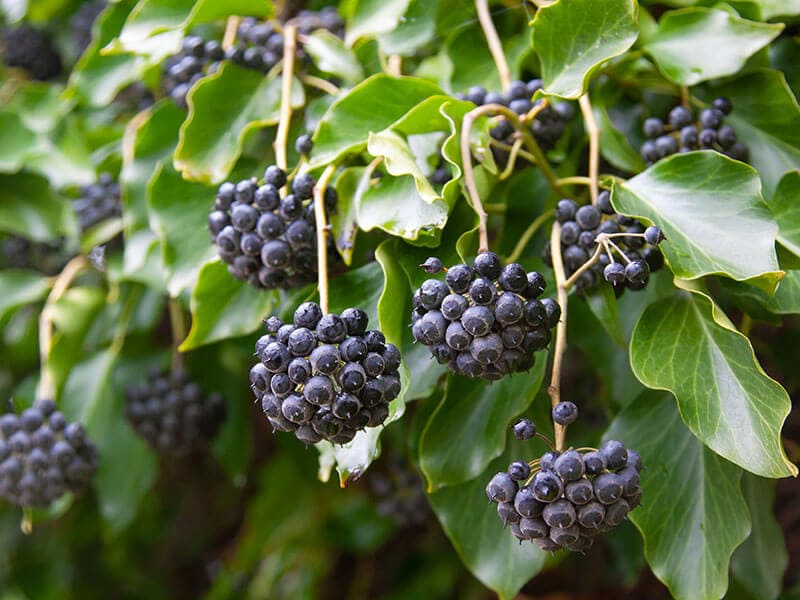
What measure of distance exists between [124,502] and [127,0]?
843mm

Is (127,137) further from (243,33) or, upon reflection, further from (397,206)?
(397,206)

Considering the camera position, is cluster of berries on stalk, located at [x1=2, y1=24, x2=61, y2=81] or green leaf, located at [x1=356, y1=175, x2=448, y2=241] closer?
green leaf, located at [x1=356, y1=175, x2=448, y2=241]

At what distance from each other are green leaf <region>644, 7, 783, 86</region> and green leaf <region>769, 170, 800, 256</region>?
0.16m

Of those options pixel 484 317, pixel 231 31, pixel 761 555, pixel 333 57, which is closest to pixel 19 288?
pixel 231 31

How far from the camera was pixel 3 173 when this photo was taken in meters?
1.43

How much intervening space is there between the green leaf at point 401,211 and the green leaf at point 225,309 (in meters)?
0.23

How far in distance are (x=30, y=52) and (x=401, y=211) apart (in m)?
1.32

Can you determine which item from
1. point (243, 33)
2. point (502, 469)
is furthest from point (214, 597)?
point (243, 33)

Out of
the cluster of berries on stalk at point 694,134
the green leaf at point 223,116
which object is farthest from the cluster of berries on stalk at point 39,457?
the cluster of berries on stalk at point 694,134

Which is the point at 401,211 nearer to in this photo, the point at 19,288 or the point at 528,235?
the point at 528,235

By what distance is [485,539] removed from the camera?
3.14 feet

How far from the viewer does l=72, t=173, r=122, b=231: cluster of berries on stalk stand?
4.54 feet

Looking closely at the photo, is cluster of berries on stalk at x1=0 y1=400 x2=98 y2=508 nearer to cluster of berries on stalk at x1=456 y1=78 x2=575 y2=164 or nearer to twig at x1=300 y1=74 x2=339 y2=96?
twig at x1=300 y1=74 x2=339 y2=96

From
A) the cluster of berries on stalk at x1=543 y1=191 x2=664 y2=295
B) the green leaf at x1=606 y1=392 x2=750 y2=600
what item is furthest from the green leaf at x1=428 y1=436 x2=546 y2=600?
the cluster of berries on stalk at x1=543 y1=191 x2=664 y2=295
